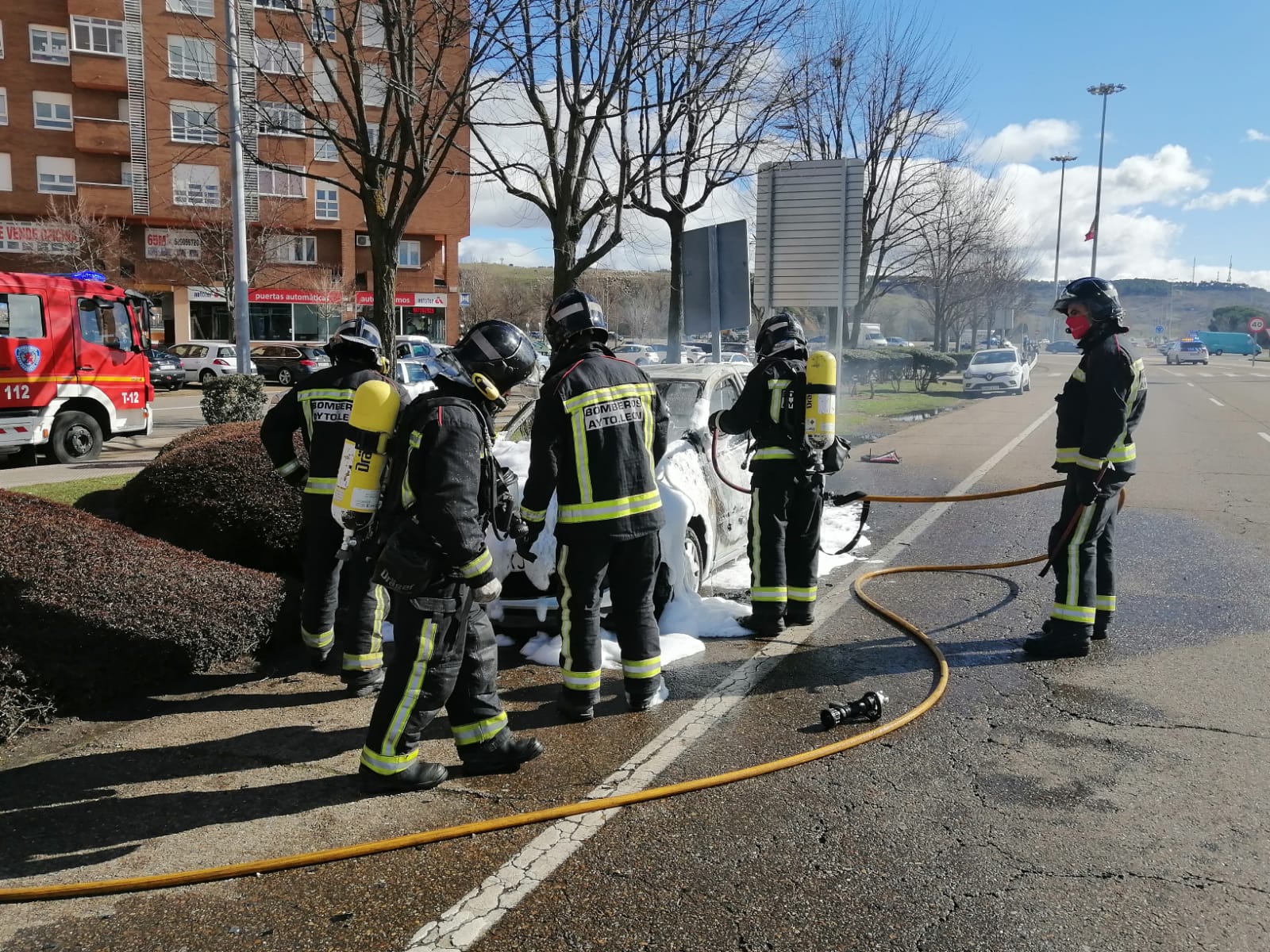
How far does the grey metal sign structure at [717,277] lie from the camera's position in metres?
11.5

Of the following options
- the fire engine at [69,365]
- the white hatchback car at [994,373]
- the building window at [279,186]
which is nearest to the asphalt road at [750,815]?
the fire engine at [69,365]

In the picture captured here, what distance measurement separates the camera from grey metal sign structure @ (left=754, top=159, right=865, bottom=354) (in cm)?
1345

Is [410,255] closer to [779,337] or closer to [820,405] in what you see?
[779,337]

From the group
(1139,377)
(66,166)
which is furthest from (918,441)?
(66,166)

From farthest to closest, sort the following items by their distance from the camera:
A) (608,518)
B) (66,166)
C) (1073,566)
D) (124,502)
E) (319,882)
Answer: (66,166) < (124,502) < (1073,566) < (608,518) < (319,882)

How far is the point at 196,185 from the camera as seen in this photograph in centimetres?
4369

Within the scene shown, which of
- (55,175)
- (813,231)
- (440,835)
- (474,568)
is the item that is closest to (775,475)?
(474,568)

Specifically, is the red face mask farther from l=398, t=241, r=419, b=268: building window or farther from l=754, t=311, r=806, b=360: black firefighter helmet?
l=398, t=241, r=419, b=268: building window

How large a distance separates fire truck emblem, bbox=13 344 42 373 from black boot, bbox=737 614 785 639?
12159 millimetres

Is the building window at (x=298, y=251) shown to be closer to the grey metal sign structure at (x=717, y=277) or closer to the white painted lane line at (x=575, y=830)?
the grey metal sign structure at (x=717, y=277)

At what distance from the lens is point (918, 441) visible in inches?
690

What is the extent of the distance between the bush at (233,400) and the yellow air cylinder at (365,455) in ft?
35.6

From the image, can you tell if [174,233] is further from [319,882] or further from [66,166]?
[319,882]

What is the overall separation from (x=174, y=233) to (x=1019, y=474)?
41512mm
